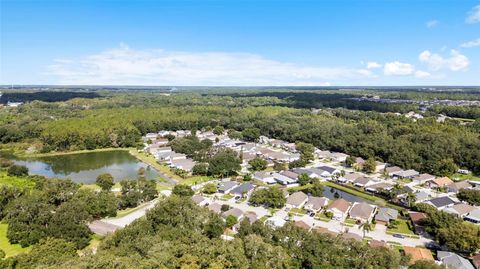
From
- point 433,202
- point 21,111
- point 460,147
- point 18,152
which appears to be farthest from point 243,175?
point 21,111

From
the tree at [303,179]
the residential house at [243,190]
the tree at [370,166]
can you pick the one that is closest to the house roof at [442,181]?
the tree at [370,166]

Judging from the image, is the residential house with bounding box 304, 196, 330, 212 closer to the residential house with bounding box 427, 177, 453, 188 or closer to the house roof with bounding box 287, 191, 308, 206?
the house roof with bounding box 287, 191, 308, 206

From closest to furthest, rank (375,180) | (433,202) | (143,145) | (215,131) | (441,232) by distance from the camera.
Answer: (441,232), (433,202), (375,180), (143,145), (215,131)

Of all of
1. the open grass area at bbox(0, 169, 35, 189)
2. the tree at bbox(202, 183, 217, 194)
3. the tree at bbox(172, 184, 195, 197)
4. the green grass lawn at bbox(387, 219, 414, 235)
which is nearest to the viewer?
the green grass lawn at bbox(387, 219, 414, 235)

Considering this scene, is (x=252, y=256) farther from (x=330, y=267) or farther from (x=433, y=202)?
(x=433, y=202)

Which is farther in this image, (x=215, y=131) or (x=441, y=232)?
(x=215, y=131)

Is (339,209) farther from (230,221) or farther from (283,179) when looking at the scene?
(283,179)

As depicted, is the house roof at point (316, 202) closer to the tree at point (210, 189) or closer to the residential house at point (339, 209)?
the residential house at point (339, 209)

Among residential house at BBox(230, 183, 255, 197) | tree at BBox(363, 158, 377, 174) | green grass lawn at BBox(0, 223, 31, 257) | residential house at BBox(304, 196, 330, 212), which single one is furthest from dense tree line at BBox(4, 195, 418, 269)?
tree at BBox(363, 158, 377, 174)
